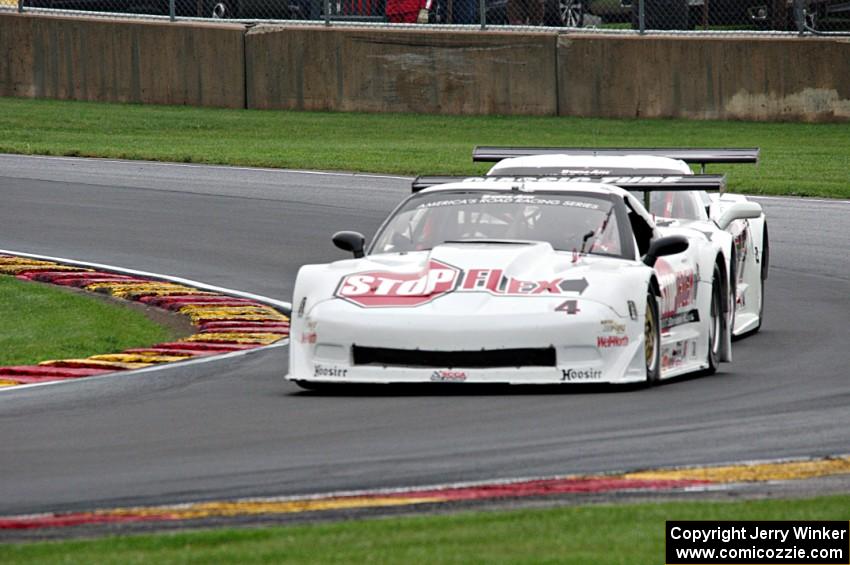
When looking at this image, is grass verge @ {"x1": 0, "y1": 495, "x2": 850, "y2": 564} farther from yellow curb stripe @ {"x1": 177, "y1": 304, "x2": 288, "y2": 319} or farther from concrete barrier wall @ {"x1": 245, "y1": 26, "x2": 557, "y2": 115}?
concrete barrier wall @ {"x1": 245, "y1": 26, "x2": 557, "y2": 115}

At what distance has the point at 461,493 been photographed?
710cm

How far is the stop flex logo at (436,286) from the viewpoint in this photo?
32.3 feet

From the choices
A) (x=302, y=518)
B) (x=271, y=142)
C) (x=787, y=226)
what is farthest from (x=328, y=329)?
(x=271, y=142)

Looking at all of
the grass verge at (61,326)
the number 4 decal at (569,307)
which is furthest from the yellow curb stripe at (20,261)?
the number 4 decal at (569,307)

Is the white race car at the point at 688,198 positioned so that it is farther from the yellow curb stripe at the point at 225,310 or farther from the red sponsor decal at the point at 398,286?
the red sponsor decal at the point at 398,286

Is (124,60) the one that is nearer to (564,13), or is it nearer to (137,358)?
(564,13)

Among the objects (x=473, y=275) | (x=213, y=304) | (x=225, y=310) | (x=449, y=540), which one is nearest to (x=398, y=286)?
(x=473, y=275)

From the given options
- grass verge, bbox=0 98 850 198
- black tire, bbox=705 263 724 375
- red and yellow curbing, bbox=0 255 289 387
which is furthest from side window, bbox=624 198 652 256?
grass verge, bbox=0 98 850 198

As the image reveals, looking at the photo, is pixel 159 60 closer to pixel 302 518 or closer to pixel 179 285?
pixel 179 285

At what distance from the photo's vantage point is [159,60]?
103 feet

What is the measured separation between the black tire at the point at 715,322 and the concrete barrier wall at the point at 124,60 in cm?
1966

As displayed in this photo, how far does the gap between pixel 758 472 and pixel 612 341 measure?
7.35 feet

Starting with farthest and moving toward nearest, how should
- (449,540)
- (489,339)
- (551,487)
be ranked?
(489,339) → (551,487) → (449,540)

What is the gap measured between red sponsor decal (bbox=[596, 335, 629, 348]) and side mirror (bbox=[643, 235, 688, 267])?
0.82 metres
